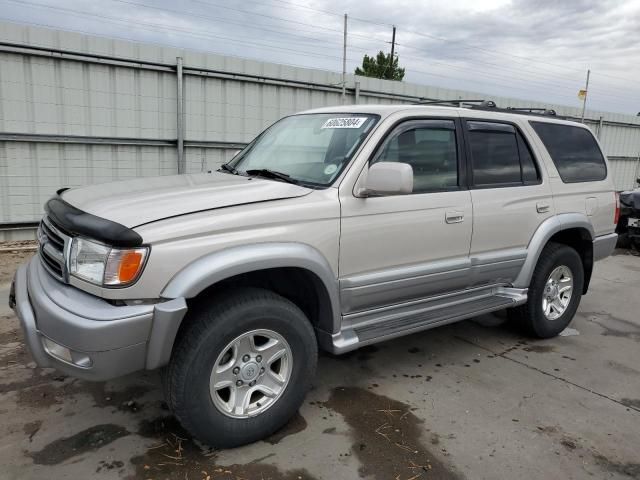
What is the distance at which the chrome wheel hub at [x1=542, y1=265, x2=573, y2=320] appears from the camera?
15.0ft

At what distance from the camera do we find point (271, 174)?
3.35m

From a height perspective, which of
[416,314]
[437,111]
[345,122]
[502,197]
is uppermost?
[437,111]

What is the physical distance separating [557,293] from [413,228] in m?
2.16

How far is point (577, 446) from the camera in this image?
296 centimetres

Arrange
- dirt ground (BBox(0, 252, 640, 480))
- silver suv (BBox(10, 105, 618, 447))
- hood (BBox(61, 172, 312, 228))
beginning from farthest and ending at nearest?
dirt ground (BBox(0, 252, 640, 480)), hood (BBox(61, 172, 312, 228)), silver suv (BBox(10, 105, 618, 447))

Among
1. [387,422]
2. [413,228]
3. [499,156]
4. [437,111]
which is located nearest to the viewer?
[387,422]

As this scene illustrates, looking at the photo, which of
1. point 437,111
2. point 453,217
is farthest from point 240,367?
point 437,111

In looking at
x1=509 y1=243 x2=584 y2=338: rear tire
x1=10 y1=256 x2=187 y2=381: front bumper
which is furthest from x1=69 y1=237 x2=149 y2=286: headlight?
x1=509 y1=243 x2=584 y2=338: rear tire

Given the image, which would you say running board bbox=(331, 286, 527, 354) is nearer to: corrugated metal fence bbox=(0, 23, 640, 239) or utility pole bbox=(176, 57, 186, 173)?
corrugated metal fence bbox=(0, 23, 640, 239)

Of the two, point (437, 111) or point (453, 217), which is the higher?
point (437, 111)

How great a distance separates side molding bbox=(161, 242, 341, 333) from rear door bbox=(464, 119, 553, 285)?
1360 mm

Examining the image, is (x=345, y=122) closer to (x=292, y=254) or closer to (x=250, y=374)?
(x=292, y=254)

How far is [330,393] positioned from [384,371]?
0.55 m

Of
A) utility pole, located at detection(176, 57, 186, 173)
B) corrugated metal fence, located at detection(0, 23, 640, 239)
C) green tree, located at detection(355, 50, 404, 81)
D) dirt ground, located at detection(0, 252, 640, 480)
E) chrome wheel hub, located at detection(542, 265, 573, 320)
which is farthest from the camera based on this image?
green tree, located at detection(355, 50, 404, 81)
